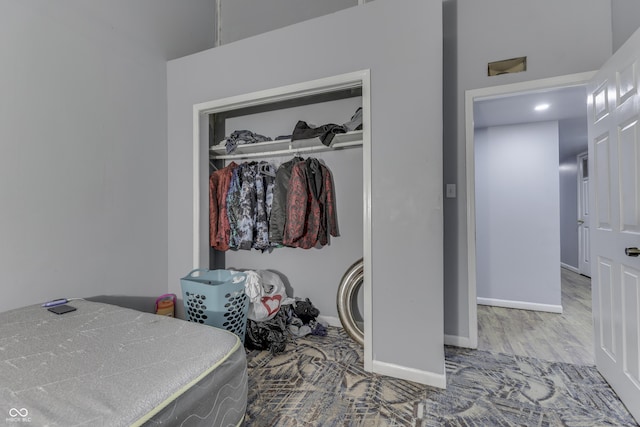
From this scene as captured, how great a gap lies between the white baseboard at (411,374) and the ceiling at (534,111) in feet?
6.90

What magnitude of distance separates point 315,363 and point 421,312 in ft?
2.68

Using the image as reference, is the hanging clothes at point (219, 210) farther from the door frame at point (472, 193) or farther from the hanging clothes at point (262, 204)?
the door frame at point (472, 193)

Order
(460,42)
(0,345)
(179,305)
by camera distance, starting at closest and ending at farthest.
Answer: (0,345)
(460,42)
(179,305)

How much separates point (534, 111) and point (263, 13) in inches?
121

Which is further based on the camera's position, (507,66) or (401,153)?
(507,66)

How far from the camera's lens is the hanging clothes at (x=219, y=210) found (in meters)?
2.52

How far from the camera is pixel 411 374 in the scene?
5.66 ft

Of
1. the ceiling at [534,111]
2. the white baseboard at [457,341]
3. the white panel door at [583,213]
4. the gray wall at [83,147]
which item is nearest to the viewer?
the gray wall at [83,147]

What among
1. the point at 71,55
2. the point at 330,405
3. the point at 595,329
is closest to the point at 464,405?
the point at 330,405

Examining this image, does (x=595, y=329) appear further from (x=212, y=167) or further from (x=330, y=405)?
(x=212, y=167)

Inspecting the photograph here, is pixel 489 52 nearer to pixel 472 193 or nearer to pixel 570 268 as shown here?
pixel 472 193

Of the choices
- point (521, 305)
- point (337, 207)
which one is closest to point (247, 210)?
point (337, 207)

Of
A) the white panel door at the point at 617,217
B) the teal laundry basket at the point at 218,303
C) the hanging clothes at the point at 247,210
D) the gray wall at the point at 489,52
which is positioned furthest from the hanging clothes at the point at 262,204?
the white panel door at the point at 617,217

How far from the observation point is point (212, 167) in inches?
113
